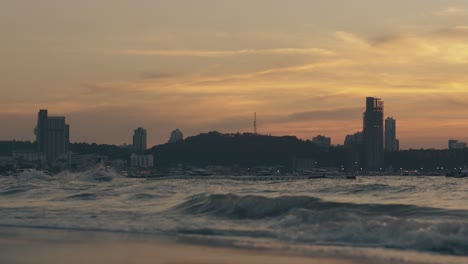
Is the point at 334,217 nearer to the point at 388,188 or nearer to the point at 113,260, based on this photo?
the point at 113,260

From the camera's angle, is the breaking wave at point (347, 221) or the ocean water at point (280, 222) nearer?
the ocean water at point (280, 222)

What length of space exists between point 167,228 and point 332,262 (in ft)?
35.2

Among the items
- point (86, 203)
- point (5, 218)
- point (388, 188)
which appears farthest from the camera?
point (388, 188)

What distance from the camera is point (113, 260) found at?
19.5 metres

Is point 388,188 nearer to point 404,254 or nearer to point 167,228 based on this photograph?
point 167,228

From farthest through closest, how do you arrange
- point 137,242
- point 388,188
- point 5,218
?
point 388,188 → point 5,218 → point 137,242

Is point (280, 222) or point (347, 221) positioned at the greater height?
point (347, 221)

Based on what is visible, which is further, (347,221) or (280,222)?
(280,222)

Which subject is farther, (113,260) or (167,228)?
(167,228)

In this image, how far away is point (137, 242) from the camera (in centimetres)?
2391

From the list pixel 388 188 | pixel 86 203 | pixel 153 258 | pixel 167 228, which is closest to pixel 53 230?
pixel 167 228

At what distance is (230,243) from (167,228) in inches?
219

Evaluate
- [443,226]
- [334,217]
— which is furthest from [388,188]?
[443,226]

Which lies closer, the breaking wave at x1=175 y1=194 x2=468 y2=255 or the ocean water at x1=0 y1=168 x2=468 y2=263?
the ocean water at x1=0 y1=168 x2=468 y2=263
